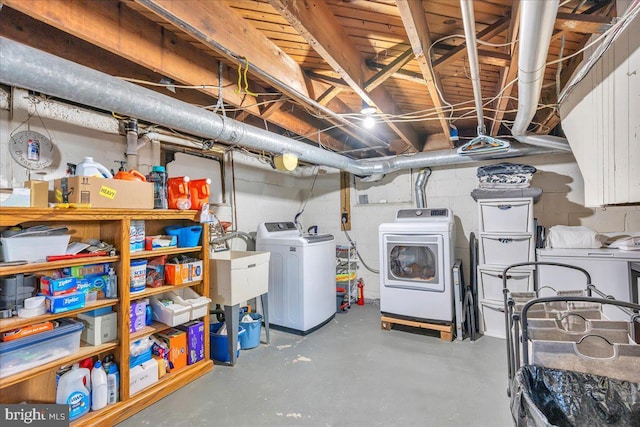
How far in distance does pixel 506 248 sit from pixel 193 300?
3.17 m

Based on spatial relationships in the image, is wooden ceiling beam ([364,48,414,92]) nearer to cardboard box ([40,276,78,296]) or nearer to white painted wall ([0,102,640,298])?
white painted wall ([0,102,640,298])

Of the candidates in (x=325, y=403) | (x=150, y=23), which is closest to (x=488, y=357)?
(x=325, y=403)

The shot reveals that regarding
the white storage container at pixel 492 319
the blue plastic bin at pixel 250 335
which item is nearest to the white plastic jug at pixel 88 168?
the blue plastic bin at pixel 250 335

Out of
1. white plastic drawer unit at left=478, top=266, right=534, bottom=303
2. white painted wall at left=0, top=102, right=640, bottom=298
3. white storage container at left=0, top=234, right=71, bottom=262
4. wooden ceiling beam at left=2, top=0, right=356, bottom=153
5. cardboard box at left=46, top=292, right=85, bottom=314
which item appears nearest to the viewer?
wooden ceiling beam at left=2, top=0, right=356, bottom=153

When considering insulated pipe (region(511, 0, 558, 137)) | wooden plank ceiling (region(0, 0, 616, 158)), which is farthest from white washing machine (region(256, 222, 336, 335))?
insulated pipe (region(511, 0, 558, 137))

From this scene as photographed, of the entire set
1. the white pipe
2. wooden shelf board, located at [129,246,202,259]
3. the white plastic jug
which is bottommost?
wooden shelf board, located at [129,246,202,259]

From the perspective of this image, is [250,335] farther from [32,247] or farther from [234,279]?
[32,247]

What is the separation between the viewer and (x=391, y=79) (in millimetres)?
2439

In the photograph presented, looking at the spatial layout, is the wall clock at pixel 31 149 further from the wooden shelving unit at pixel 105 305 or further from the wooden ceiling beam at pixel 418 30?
the wooden ceiling beam at pixel 418 30

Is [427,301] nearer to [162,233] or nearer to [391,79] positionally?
[391,79]

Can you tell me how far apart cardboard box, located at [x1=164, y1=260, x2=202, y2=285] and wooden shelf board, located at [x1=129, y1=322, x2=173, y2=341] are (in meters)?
0.33

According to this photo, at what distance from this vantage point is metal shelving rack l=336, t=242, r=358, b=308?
14.6 ft

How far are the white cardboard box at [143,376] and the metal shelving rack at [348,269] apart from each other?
2.60 m

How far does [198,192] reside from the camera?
271 centimetres
